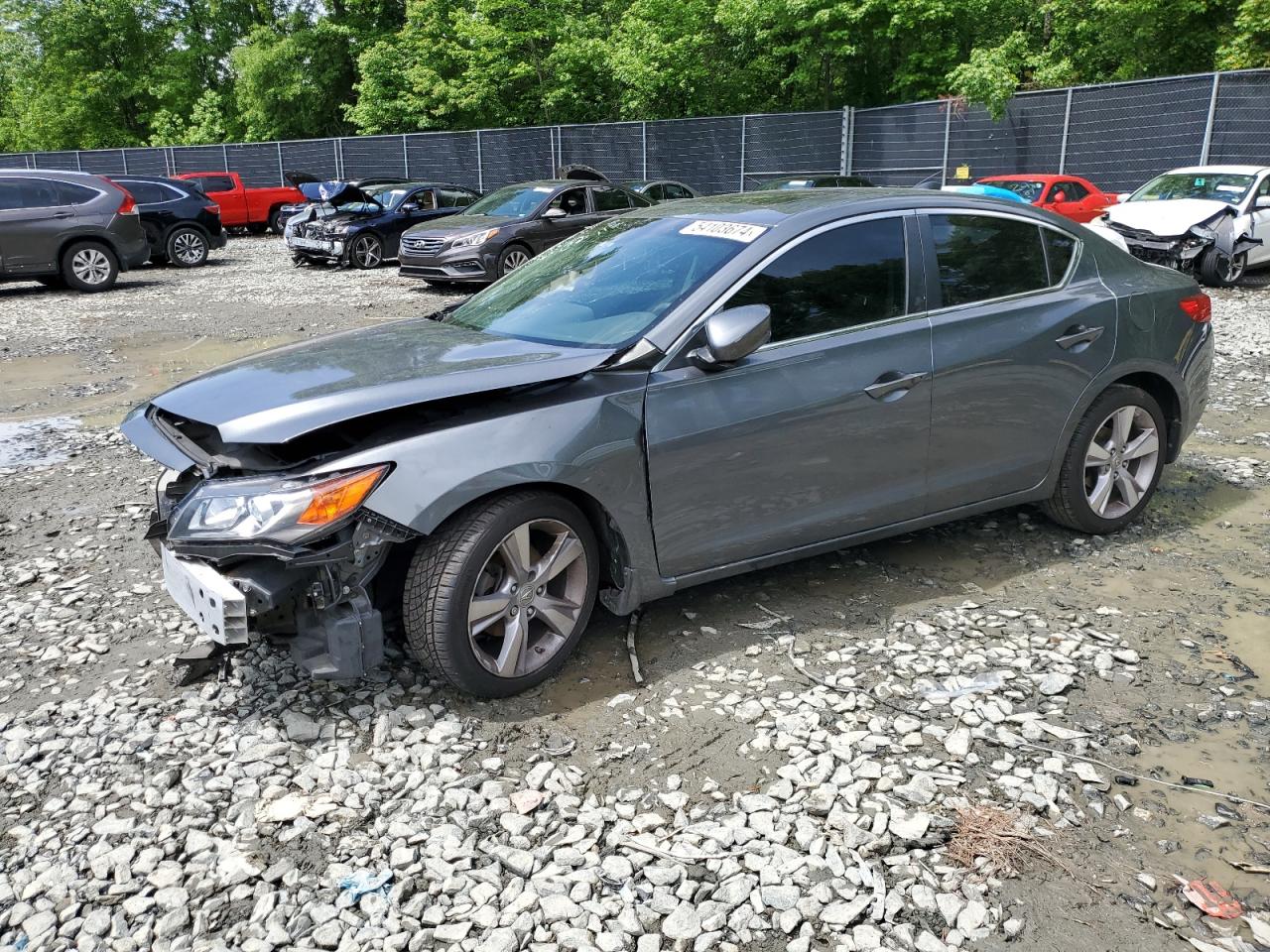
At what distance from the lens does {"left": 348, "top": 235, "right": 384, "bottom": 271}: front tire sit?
18.5 meters

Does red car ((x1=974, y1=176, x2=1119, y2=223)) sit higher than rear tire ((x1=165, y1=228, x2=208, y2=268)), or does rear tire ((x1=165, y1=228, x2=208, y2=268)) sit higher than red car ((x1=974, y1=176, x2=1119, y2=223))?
red car ((x1=974, y1=176, x2=1119, y2=223))

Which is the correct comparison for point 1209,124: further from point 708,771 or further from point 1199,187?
point 708,771

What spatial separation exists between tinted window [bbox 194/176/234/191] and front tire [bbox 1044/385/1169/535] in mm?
26166

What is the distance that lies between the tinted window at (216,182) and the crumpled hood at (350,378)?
82.9ft

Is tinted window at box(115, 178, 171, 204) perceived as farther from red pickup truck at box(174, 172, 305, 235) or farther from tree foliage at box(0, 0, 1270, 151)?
tree foliage at box(0, 0, 1270, 151)

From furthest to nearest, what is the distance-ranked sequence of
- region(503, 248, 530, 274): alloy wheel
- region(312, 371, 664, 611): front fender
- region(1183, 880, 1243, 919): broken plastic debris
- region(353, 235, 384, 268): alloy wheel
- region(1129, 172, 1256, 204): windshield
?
region(353, 235, 384, 268): alloy wheel
region(503, 248, 530, 274): alloy wheel
region(1129, 172, 1256, 204): windshield
region(312, 371, 664, 611): front fender
region(1183, 880, 1243, 919): broken plastic debris

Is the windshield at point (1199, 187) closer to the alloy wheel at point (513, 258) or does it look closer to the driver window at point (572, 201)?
the driver window at point (572, 201)

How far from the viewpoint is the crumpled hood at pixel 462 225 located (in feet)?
49.7

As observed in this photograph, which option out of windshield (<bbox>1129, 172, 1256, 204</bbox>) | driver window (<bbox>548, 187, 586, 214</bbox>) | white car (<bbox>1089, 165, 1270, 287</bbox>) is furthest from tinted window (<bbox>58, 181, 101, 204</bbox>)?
windshield (<bbox>1129, 172, 1256, 204</bbox>)

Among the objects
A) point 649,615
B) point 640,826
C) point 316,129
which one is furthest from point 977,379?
point 316,129

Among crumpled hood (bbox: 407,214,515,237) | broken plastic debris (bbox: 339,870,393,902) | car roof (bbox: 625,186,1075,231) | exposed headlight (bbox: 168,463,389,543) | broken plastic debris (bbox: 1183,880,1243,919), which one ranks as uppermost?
car roof (bbox: 625,186,1075,231)

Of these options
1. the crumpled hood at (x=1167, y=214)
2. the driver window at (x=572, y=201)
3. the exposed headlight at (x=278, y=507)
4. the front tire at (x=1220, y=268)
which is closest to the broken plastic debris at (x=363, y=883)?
the exposed headlight at (x=278, y=507)

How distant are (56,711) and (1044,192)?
55.7 ft

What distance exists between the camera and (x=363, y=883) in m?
2.76
